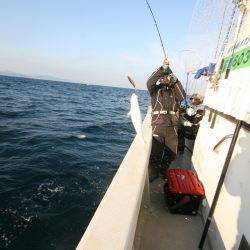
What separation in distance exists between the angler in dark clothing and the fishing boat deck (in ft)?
3.27

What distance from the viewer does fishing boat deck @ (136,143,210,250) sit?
3342 mm

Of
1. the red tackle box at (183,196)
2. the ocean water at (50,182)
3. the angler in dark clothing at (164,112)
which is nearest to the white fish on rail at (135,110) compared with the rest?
the red tackle box at (183,196)

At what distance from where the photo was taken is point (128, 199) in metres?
2.27

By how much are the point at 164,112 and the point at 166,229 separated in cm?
215

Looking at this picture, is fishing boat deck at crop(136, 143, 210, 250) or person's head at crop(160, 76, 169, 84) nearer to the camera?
fishing boat deck at crop(136, 143, 210, 250)

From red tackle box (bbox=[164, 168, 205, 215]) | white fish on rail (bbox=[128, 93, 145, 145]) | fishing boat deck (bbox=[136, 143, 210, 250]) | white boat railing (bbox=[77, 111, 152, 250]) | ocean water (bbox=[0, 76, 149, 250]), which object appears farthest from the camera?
ocean water (bbox=[0, 76, 149, 250])

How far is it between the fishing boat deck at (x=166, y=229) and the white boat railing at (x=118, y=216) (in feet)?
3.44

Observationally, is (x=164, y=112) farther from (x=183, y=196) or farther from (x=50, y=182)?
(x=50, y=182)

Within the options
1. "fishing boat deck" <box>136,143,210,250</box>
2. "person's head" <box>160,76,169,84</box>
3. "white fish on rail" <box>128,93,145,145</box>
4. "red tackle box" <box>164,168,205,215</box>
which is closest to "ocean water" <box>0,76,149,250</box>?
"fishing boat deck" <box>136,143,210,250</box>

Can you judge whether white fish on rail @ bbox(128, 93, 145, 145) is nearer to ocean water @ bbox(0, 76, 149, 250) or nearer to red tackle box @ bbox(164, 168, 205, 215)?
red tackle box @ bbox(164, 168, 205, 215)

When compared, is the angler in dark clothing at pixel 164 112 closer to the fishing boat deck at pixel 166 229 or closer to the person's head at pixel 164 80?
the person's head at pixel 164 80

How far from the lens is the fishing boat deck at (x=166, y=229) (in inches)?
132

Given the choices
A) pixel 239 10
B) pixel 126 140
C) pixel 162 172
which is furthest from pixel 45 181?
pixel 126 140

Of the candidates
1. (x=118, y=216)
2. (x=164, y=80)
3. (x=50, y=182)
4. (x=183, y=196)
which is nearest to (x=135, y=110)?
(x=118, y=216)
